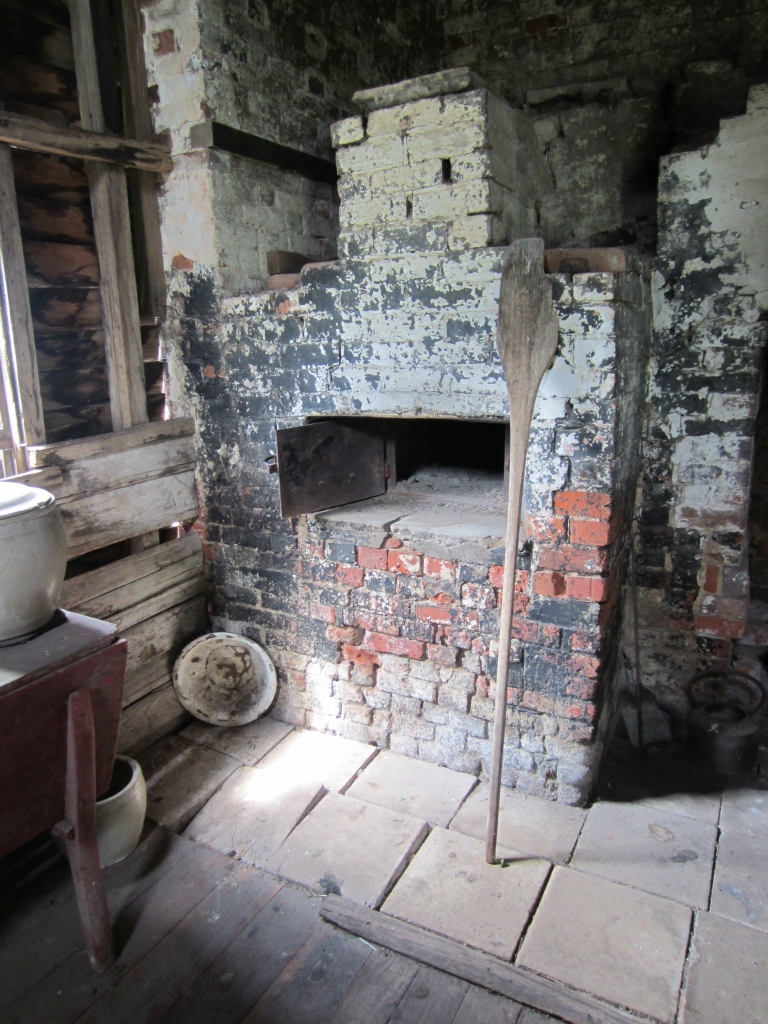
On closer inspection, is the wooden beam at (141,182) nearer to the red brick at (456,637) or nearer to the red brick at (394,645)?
the red brick at (394,645)

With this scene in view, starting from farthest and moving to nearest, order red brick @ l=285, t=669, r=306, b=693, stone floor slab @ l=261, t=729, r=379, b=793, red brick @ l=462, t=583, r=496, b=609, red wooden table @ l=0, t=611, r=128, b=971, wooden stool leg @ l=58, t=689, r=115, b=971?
red brick @ l=285, t=669, r=306, b=693 < stone floor slab @ l=261, t=729, r=379, b=793 < red brick @ l=462, t=583, r=496, b=609 < wooden stool leg @ l=58, t=689, r=115, b=971 < red wooden table @ l=0, t=611, r=128, b=971

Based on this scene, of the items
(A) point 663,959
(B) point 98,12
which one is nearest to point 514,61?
(B) point 98,12

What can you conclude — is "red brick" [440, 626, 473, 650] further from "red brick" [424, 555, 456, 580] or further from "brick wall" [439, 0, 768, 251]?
"brick wall" [439, 0, 768, 251]

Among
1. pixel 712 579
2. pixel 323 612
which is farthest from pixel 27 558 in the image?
pixel 712 579

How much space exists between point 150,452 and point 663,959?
97.9 inches

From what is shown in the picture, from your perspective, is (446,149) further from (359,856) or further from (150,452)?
(359,856)

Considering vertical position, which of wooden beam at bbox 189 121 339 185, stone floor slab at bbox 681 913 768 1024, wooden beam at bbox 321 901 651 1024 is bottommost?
stone floor slab at bbox 681 913 768 1024

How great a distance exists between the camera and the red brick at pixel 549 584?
93.7 inches

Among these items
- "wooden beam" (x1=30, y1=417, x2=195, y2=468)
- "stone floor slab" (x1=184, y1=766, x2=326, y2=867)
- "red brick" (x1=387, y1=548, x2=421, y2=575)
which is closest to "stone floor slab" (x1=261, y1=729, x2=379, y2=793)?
"stone floor slab" (x1=184, y1=766, x2=326, y2=867)

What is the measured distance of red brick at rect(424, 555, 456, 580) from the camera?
256 cm

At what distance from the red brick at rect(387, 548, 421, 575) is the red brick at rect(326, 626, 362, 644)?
1.13ft

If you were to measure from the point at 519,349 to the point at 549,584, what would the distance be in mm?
828

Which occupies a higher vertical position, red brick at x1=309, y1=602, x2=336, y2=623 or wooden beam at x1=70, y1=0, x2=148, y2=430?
wooden beam at x1=70, y1=0, x2=148, y2=430

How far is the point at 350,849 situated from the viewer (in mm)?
2359
